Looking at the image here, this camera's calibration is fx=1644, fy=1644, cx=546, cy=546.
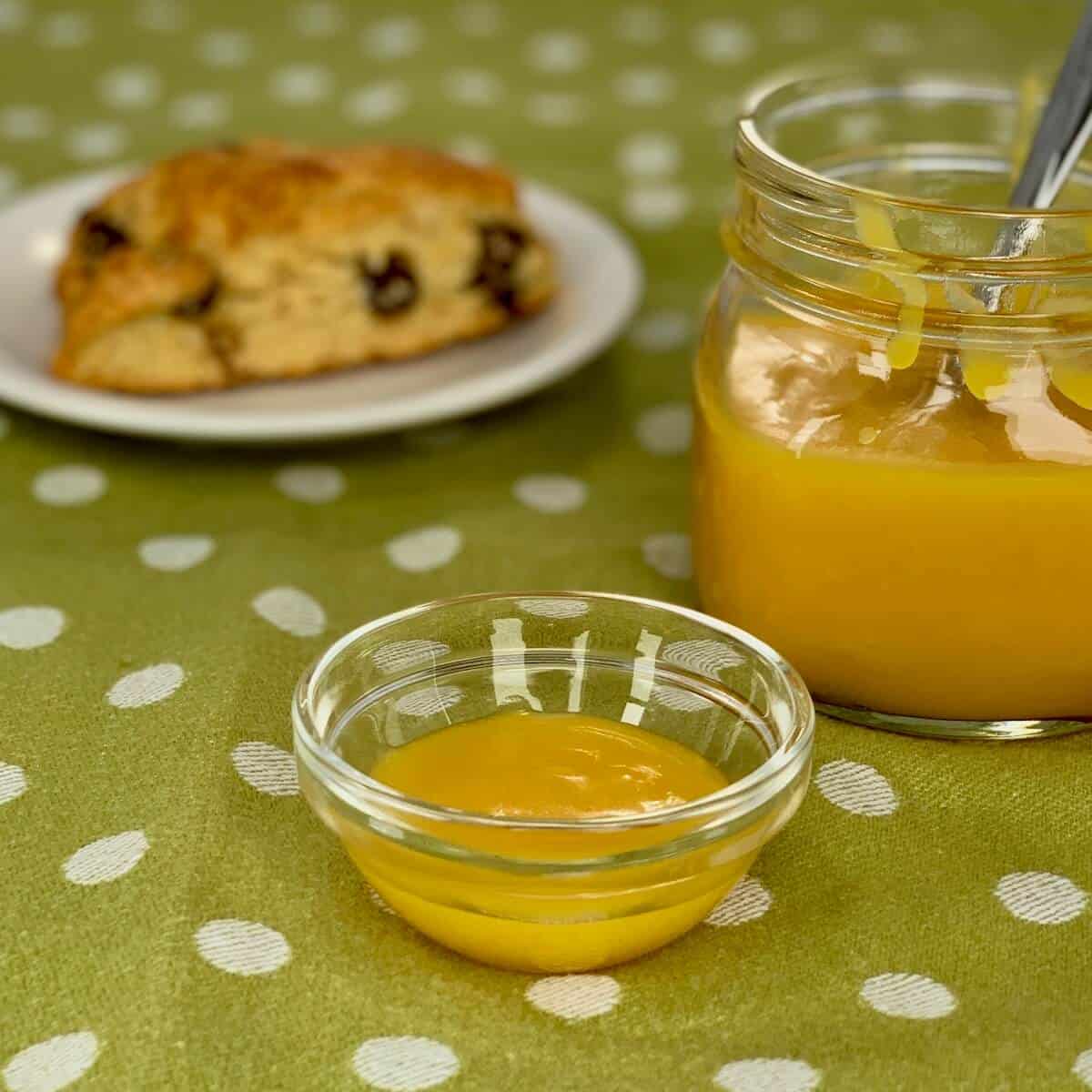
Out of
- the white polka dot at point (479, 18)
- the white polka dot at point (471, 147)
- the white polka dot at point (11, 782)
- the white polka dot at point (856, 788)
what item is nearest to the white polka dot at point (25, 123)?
the white polka dot at point (471, 147)

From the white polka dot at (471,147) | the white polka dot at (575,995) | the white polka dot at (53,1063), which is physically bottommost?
the white polka dot at (471,147)

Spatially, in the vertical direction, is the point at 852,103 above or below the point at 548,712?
above

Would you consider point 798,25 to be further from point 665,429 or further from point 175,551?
point 175,551

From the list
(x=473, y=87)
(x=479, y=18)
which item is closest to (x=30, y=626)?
(x=473, y=87)

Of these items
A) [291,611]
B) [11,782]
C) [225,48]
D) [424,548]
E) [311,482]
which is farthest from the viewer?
[225,48]

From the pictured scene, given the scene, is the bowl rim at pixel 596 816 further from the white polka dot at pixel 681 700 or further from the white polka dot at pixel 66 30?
the white polka dot at pixel 66 30

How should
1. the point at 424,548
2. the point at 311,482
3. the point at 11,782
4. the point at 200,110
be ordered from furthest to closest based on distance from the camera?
the point at 200,110
the point at 311,482
the point at 424,548
the point at 11,782
